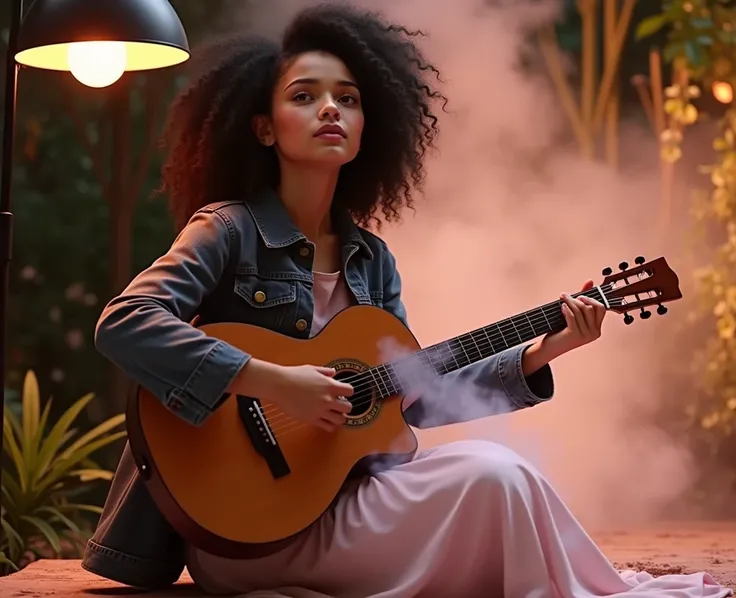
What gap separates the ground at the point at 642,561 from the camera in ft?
8.13

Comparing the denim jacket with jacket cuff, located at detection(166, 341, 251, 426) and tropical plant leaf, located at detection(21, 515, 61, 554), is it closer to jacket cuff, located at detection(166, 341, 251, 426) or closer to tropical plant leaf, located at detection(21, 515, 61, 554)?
jacket cuff, located at detection(166, 341, 251, 426)

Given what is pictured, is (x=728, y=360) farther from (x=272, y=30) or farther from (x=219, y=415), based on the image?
(x=219, y=415)

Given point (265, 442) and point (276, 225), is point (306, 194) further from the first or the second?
point (265, 442)

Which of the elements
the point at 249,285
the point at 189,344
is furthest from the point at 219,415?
the point at 249,285

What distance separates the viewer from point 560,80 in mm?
4875

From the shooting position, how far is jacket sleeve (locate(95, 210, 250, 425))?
6.88 ft

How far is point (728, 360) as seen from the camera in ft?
14.9

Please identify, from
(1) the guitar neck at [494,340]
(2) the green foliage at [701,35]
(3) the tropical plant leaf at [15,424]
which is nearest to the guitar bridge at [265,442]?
(1) the guitar neck at [494,340]

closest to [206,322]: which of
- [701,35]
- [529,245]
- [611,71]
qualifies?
[529,245]

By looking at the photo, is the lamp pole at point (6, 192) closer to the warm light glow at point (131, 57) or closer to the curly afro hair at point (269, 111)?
the warm light glow at point (131, 57)

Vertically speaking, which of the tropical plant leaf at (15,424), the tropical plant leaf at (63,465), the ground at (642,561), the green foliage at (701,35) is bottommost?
the ground at (642,561)

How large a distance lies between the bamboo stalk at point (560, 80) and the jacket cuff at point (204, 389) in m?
3.03

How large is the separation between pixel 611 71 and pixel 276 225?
2.81 m

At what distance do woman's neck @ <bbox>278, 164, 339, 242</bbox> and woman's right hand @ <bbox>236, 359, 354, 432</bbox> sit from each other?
462 millimetres
